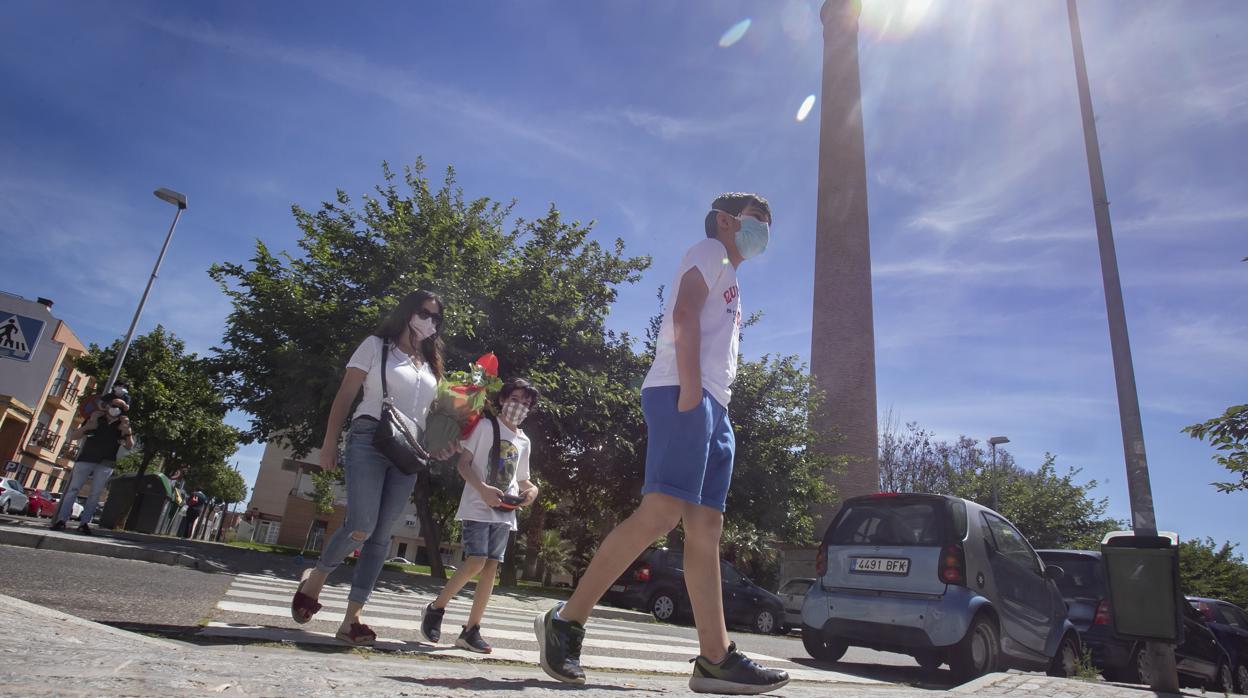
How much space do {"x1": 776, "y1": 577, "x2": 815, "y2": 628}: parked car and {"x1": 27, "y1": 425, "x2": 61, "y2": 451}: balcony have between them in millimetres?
57055

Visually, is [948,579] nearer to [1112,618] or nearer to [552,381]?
[1112,618]

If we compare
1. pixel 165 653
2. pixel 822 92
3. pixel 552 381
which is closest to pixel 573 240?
pixel 552 381

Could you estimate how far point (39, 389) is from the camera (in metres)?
7.25

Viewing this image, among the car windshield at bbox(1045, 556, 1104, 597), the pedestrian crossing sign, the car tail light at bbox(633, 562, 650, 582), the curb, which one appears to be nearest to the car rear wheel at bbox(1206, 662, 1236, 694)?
the car windshield at bbox(1045, 556, 1104, 597)

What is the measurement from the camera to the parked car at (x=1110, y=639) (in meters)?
8.84

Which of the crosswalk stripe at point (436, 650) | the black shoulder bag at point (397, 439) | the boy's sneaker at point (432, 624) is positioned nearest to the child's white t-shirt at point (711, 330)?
the black shoulder bag at point (397, 439)

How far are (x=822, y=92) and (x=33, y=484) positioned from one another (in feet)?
206

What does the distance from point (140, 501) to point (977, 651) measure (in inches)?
836

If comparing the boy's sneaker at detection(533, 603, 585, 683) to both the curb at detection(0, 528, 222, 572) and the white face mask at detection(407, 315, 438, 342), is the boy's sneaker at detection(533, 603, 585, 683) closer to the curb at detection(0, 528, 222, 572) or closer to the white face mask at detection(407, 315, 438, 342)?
the white face mask at detection(407, 315, 438, 342)

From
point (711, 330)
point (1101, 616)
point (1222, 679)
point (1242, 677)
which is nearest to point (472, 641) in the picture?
point (711, 330)

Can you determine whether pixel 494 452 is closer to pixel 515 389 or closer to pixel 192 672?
pixel 515 389

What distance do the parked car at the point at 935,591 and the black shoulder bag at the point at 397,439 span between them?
15.5ft

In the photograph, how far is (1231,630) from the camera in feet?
39.6

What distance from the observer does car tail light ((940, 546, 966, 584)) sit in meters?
6.27
